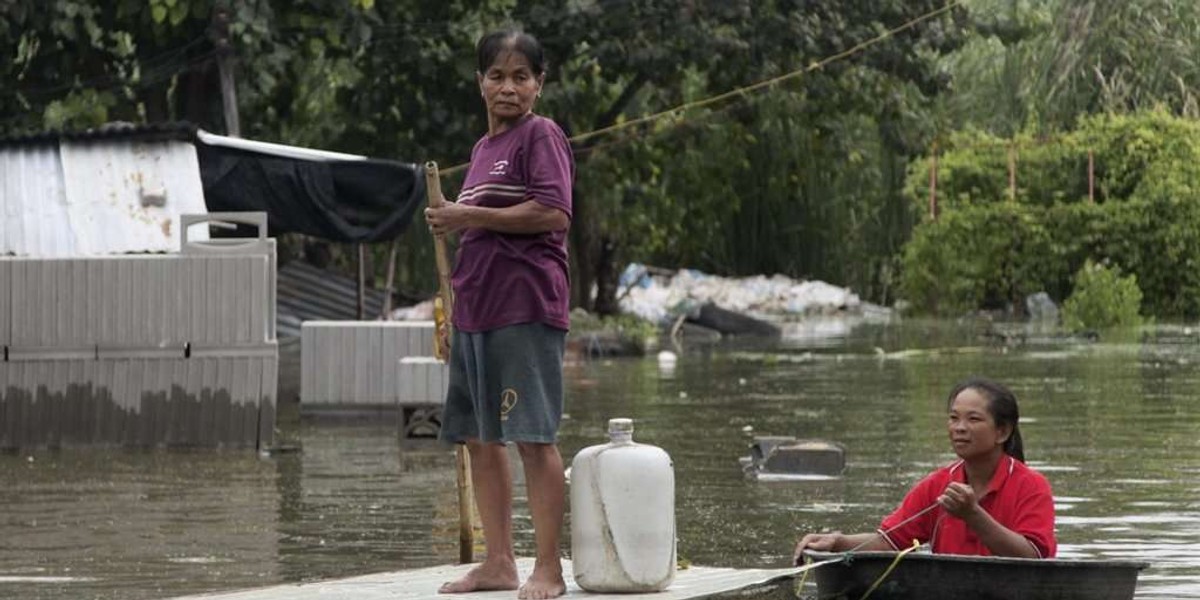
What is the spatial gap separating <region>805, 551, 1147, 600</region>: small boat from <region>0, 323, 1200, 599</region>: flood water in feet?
5.42

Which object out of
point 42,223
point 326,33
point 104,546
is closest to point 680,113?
point 326,33

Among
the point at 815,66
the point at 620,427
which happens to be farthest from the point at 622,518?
the point at 815,66

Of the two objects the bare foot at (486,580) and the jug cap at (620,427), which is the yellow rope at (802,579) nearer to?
the jug cap at (620,427)

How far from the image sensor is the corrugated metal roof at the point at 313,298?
1296 inches

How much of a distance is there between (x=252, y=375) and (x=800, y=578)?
8955 mm

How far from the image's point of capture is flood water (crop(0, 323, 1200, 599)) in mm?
10430

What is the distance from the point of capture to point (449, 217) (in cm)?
777

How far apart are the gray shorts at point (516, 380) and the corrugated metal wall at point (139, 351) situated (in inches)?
337

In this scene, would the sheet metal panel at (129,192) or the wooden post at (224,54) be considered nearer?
the sheet metal panel at (129,192)

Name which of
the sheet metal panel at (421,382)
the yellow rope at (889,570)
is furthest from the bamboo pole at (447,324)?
the sheet metal panel at (421,382)

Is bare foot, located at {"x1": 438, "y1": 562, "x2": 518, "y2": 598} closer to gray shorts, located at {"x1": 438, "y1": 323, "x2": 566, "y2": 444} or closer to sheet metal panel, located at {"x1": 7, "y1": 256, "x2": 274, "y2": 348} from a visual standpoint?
gray shorts, located at {"x1": 438, "y1": 323, "x2": 566, "y2": 444}

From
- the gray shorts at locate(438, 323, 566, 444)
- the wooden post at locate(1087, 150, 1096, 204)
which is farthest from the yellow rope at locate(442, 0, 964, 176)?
the gray shorts at locate(438, 323, 566, 444)

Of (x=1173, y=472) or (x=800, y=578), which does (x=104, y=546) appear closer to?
(x=800, y=578)

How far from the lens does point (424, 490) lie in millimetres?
13555
